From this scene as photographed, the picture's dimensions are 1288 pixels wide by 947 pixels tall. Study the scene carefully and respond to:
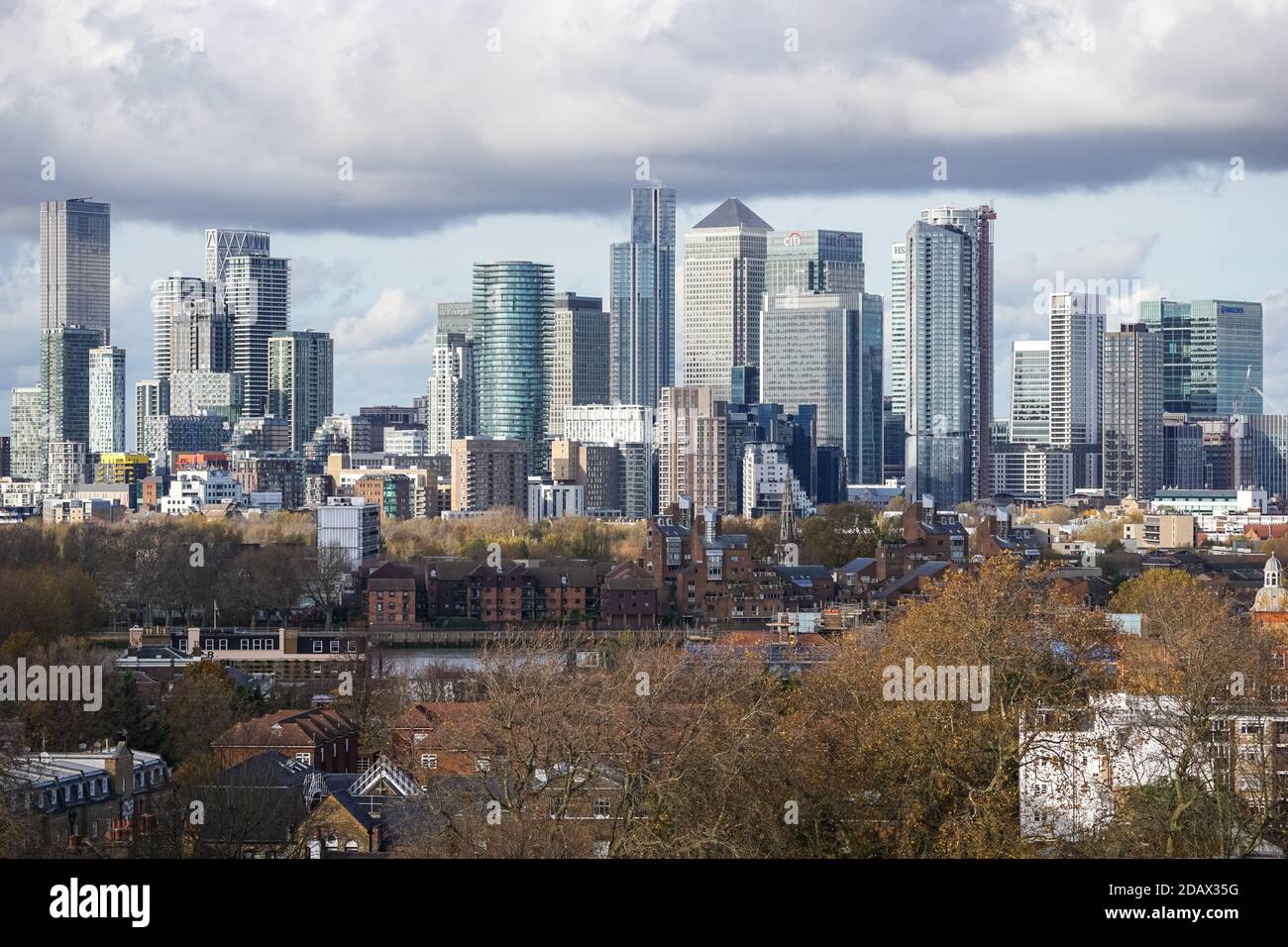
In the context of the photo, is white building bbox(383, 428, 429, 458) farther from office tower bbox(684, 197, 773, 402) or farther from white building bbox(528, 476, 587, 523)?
white building bbox(528, 476, 587, 523)

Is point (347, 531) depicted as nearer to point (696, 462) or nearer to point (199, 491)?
point (199, 491)

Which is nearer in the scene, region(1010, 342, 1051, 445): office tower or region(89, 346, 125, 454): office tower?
region(89, 346, 125, 454): office tower

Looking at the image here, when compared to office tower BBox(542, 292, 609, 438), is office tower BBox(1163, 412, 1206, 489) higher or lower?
lower

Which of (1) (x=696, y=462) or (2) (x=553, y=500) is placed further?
(1) (x=696, y=462)

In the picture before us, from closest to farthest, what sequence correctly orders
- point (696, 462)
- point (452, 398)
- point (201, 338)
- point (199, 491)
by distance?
Answer: point (199, 491), point (696, 462), point (452, 398), point (201, 338)
